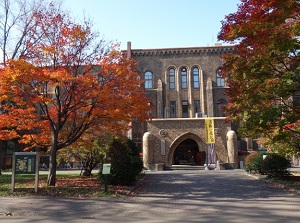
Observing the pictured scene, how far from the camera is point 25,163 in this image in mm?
12836

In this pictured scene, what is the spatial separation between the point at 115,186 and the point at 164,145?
1729 centimetres

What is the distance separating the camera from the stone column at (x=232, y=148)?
30.8 m

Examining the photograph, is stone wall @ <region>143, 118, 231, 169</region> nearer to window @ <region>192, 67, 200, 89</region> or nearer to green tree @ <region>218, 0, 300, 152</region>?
window @ <region>192, 67, 200, 89</region>

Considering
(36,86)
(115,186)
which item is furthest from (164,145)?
(36,86)

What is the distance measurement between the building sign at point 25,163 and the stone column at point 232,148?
22.4m

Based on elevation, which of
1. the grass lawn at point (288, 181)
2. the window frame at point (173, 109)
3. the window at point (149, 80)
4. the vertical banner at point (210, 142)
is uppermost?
the window at point (149, 80)

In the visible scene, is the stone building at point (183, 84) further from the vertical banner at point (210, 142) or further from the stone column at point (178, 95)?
the vertical banner at point (210, 142)

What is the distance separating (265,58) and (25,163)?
1070 cm

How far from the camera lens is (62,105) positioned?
16031 mm

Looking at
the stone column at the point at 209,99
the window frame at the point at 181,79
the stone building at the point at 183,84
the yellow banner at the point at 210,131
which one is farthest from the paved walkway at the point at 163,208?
the window frame at the point at 181,79

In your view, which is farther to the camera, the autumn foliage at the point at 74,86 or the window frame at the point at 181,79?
the window frame at the point at 181,79

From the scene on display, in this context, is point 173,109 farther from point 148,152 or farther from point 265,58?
point 265,58

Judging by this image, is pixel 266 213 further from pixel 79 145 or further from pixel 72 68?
pixel 79 145

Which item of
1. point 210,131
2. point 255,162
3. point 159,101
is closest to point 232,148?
point 210,131
